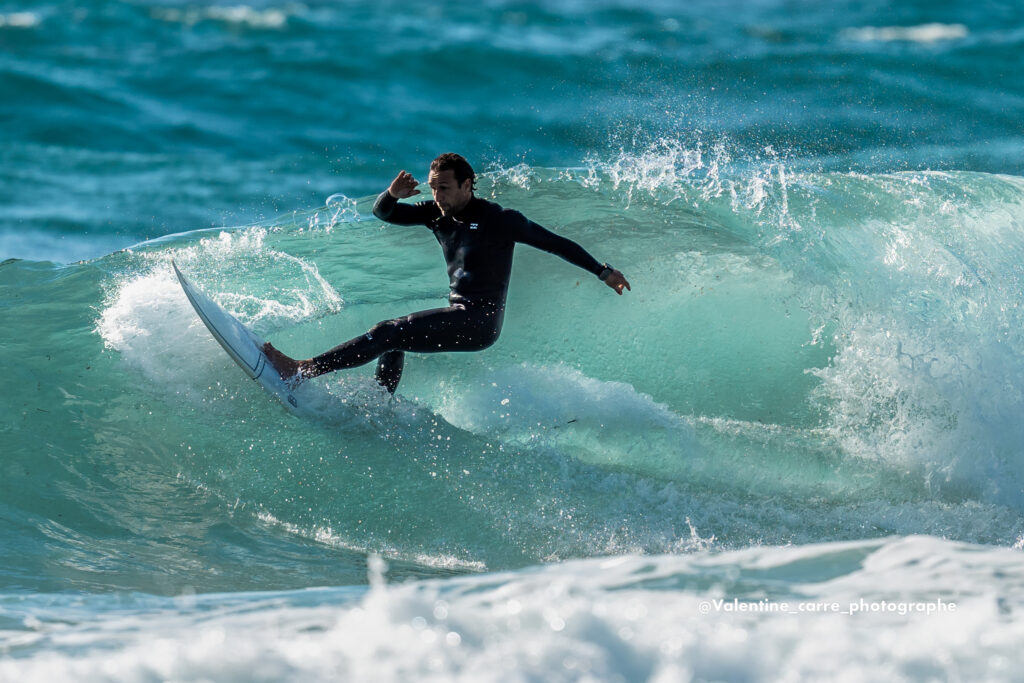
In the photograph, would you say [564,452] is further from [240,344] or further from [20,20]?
[20,20]

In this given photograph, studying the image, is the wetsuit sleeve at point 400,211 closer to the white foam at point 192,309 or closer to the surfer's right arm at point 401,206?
the surfer's right arm at point 401,206

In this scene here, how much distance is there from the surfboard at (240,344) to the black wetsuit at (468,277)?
0.39 m

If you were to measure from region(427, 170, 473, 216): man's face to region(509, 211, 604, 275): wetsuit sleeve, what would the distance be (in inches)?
10.0

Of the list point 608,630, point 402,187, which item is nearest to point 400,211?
point 402,187

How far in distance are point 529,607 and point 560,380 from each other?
2.88m

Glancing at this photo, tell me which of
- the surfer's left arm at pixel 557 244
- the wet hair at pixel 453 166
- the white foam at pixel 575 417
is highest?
the wet hair at pixel 453 166

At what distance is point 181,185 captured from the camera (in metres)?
11.7

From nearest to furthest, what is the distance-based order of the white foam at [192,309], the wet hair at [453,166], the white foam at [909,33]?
1. the wet hair at [453,166]
2. the white foam at [192,309]
3. the white foam at [909,33]

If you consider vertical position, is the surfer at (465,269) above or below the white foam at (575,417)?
above

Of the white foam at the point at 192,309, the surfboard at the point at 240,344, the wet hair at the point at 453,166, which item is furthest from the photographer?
the white foam at the point at 192,309

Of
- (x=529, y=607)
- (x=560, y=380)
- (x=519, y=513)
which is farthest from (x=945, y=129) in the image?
(x=529, y=607)

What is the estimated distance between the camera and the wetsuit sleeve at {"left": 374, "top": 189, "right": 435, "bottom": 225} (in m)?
4.81

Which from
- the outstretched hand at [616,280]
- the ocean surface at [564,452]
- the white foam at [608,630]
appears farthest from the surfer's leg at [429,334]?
the white foam at [608,630]

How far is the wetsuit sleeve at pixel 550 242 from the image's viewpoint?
4.84 metres
